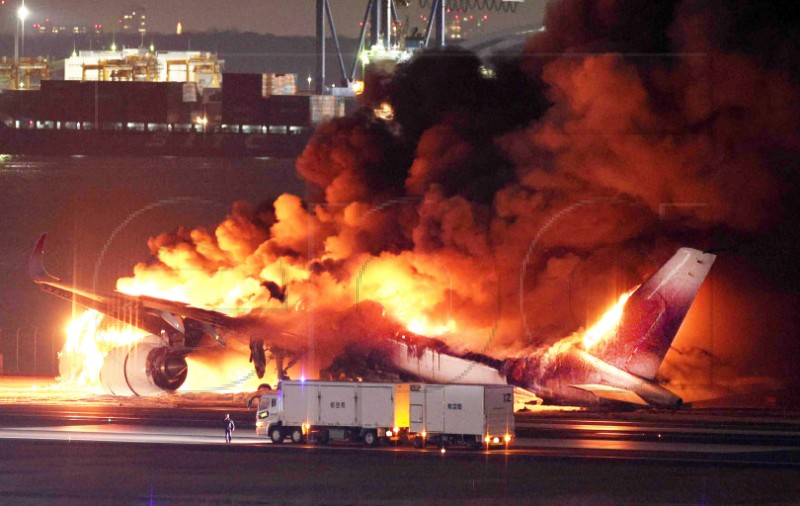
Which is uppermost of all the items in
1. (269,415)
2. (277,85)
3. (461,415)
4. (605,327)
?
(277,85)

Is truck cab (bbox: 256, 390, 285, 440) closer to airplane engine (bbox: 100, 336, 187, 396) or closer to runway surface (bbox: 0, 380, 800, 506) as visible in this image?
runway surface (bbox: 0, 380, 800, 506)

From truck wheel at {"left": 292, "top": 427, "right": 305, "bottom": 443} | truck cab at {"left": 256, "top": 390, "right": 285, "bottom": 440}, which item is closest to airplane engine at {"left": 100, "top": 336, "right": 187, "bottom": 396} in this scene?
truck cab at {"left": 256, "top": 390, "right": 285, "bottom": 440}

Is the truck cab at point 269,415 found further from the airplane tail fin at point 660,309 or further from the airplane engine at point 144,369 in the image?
the airplane engine at point 144,369

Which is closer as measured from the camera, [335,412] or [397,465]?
[397,465]

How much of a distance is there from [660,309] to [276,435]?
1968cm

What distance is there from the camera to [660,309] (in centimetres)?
5788

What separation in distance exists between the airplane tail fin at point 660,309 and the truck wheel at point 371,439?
16.9m

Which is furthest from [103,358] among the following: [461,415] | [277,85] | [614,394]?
[277,85]

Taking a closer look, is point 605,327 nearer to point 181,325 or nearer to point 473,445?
point 473,445

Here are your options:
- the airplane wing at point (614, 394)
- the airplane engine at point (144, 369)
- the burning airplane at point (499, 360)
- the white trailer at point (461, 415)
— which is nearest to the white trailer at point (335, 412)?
the white trailer at point (461, 415)

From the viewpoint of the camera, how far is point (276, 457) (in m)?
40.9

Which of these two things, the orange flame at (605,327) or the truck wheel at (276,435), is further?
the orange flame at (605,327)

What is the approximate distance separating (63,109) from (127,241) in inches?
848

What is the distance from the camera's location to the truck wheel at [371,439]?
4494cm
